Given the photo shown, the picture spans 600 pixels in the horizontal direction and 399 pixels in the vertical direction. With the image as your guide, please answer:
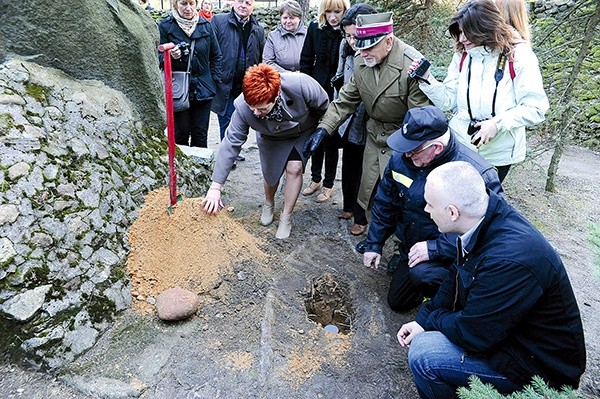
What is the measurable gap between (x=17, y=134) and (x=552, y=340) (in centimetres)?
312

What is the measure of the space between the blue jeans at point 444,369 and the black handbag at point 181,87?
3000 mm

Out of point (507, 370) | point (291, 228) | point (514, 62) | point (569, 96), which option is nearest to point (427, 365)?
point (507, 370)

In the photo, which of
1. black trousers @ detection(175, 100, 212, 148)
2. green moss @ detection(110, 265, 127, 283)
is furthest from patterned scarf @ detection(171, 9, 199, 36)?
green moss @ detection(110, 265, 127, 283)

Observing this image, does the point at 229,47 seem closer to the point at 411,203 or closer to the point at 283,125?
the point at 283,125

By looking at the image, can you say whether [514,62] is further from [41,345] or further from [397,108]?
[41,345]

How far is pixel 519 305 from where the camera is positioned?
174 centimetres

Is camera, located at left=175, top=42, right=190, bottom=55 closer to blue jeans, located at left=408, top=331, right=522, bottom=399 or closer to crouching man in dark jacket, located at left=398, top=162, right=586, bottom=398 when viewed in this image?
crouching man in dark jacket, located at left=398, top=162, right=586, bottom=398

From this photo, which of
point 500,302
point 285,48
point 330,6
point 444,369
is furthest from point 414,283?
point 285,48

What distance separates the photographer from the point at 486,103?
2721mm

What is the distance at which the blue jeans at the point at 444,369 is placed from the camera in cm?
189

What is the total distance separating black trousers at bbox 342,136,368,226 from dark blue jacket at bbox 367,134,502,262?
2.92 ft

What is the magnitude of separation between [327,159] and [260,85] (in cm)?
160

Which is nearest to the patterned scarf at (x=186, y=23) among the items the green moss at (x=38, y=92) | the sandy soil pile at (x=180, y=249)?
the green moss at (x=38, y=92)

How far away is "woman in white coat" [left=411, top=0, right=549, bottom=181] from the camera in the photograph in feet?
8.43
